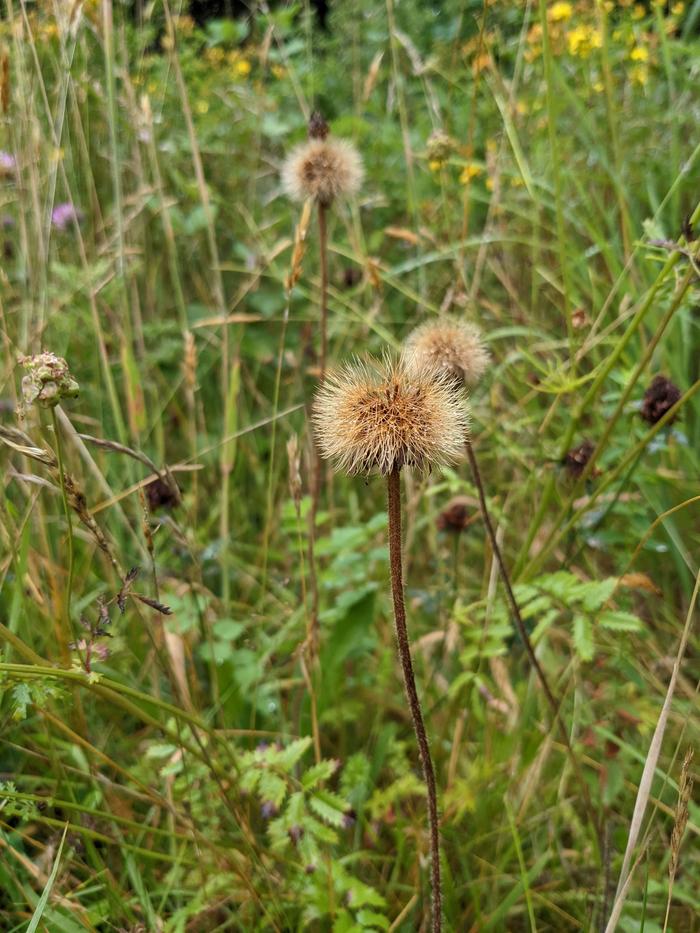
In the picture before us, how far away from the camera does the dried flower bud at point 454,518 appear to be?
1.50 metres

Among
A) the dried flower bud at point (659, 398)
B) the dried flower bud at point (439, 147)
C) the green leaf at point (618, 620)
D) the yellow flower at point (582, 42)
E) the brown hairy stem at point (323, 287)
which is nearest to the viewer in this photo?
the green leaf at point (618, 620)

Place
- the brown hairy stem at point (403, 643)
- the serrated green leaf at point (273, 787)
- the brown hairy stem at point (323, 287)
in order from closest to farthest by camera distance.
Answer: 1. the brown hairy stem at point (403, 643)
2. the serrated green leaf at point (273, 787)
3. the brown hairy stem at point (323, 287)

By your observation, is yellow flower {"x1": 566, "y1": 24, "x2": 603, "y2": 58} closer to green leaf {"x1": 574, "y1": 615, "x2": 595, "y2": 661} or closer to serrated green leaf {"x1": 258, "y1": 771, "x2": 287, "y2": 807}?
green leaf {"x1": 574, "y1": 615, "x2": 595, "y2": 661}

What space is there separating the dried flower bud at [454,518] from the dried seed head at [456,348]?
0.33 metres

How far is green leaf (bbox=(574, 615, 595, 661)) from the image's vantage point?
3.47 ft

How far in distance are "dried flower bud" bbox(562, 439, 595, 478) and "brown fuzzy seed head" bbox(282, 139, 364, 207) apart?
0.67m

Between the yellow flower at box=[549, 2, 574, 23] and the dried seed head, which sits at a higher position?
the yellow flower at box=[549, 2, 574, 23]

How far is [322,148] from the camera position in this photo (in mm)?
1524

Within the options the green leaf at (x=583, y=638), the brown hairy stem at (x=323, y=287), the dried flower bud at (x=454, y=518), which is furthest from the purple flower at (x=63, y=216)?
the green leaf at (x=583, y=638)

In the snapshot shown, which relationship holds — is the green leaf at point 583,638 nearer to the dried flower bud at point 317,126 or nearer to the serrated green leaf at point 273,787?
the serrated green leaf at point 273,787

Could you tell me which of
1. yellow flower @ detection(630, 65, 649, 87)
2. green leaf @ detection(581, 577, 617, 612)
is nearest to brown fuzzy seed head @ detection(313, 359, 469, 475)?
green leaf @ detection(581, 577, 617, 612)

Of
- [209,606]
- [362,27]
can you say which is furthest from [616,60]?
[209,606]

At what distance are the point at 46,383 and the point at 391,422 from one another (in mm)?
Result: 367

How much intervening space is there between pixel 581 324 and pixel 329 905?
99 cm
